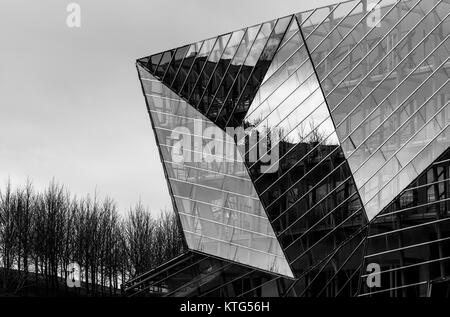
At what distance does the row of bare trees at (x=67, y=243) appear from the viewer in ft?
208

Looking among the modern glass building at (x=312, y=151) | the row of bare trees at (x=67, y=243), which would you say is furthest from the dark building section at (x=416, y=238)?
the row of bare trees at (x=67, y=243)

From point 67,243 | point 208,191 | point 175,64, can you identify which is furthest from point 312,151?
point 67,243

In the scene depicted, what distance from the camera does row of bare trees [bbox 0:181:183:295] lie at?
63.5m

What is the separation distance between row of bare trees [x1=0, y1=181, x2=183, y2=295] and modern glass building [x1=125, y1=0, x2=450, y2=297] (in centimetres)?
2552

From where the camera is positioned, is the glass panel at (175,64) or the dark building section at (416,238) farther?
the glass panel at (175,64)

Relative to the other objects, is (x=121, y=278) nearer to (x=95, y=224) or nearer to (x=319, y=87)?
(x=95, y=224)

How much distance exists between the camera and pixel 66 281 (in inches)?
2564

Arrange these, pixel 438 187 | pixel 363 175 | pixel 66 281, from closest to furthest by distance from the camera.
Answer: pixel 438 187, pixel 363 175, pixel 66 281

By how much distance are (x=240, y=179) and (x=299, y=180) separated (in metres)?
3.52

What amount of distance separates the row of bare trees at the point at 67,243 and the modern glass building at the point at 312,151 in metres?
25.5

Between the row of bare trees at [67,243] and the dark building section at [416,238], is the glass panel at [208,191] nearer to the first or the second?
the dark building section at [416,238]

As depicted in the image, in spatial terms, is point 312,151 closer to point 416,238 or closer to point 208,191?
point 416,238

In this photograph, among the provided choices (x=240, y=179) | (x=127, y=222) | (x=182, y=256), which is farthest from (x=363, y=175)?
(x=127, y=222)

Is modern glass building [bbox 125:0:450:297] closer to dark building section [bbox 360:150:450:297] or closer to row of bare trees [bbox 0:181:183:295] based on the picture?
dark building section [bbox 360:150:450:297]
